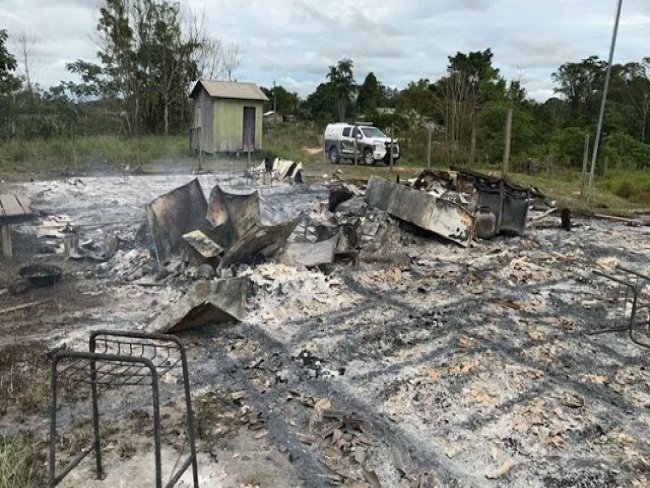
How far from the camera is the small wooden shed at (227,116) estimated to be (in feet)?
71.9

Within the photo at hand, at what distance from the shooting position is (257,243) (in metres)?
7.45

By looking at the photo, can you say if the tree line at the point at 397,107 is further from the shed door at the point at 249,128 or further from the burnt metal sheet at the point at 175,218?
the burnt metal sheet at the point at 175,218

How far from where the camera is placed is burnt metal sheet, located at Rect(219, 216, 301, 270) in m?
7.25

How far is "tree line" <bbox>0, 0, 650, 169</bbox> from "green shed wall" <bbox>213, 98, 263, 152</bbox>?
5.75 m

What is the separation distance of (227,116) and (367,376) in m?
19.0

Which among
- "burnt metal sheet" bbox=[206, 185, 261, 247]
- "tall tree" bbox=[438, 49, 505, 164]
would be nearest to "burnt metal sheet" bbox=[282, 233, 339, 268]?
"burnt metal sheet" bbox=[206, 185, 261, 247]

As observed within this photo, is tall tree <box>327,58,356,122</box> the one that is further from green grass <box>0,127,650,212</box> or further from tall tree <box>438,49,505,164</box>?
green grass <box>0,127,650,212</box>

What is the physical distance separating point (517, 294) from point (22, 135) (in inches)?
757

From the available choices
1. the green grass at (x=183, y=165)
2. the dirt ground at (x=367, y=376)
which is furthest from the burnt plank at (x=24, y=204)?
the green grass at (x=183, y=165)

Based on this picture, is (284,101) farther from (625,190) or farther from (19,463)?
(19,463)

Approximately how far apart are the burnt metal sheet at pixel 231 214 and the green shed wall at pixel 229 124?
14607 mm

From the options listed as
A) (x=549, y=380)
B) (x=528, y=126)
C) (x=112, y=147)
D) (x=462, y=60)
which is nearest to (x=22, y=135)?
(x=112, y=147)

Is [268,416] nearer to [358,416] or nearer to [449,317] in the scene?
[358,416]

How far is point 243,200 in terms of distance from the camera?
799 centimetres
